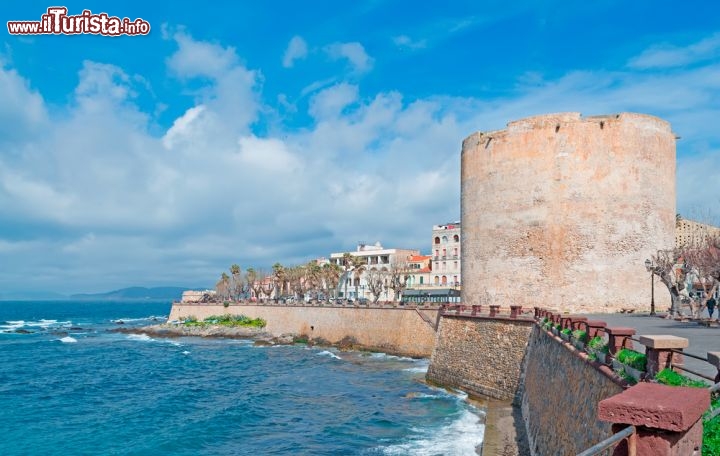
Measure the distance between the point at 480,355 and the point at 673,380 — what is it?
18.9 metres

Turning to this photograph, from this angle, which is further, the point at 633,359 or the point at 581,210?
the point at 581,210

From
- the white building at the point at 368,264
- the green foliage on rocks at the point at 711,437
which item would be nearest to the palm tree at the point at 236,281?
the white building at the point at 368,264

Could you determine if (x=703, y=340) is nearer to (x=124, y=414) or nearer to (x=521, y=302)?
(x=521, y=302)

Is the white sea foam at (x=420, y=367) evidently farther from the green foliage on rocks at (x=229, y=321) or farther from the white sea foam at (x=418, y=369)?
the green foliage on rocks at (x=229, y=321)

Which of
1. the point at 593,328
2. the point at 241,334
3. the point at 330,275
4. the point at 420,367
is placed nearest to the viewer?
the point at 593,328

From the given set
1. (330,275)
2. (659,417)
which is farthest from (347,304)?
(659,417)

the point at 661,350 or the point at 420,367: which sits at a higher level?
the point at 661,350

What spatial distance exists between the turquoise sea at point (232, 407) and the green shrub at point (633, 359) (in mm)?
9290

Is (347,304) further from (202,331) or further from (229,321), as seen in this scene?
(202,331)

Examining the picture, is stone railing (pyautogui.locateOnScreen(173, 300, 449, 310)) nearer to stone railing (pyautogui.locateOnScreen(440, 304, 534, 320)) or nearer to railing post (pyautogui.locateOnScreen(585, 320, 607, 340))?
stone railing (pyautogui.locateOnScreen(440, 304, 534, 320))

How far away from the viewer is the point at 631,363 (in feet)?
24.6

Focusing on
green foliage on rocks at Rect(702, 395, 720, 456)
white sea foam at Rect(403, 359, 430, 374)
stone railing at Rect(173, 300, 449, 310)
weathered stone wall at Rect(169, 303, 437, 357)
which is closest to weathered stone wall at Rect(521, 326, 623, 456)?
green foliage on rocks at Rect(702, 395, 720, 456)

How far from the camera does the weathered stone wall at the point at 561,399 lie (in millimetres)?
8594

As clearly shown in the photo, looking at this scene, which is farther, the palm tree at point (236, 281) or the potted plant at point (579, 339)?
the palm tree at point (236, 281)
